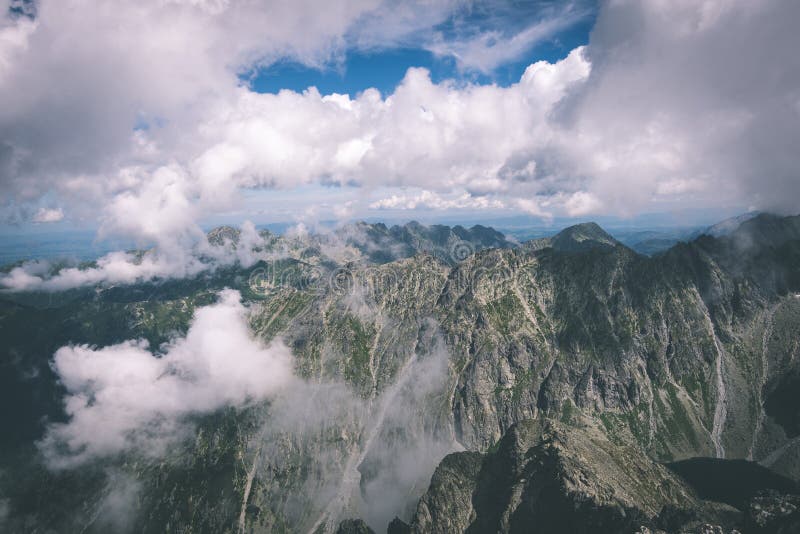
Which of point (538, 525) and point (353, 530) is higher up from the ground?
point (538, 525)

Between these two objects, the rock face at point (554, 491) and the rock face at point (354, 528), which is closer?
the rock face at point (554, 491)

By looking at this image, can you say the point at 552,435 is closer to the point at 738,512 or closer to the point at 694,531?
the point at 694,531

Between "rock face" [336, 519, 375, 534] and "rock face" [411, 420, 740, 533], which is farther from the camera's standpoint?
"rock face" [336, 519, 375, 534]

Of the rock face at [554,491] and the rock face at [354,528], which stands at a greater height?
the rock face at [554,491]

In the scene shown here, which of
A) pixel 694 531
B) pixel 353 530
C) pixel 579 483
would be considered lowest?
pixel 353 530

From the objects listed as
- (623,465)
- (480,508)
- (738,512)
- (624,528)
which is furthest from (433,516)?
(738,512)

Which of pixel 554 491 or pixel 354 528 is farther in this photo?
pixel 354 528

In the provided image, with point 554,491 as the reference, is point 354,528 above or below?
below

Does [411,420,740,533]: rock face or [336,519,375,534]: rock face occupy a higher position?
[411,420,740,533]: rock face
